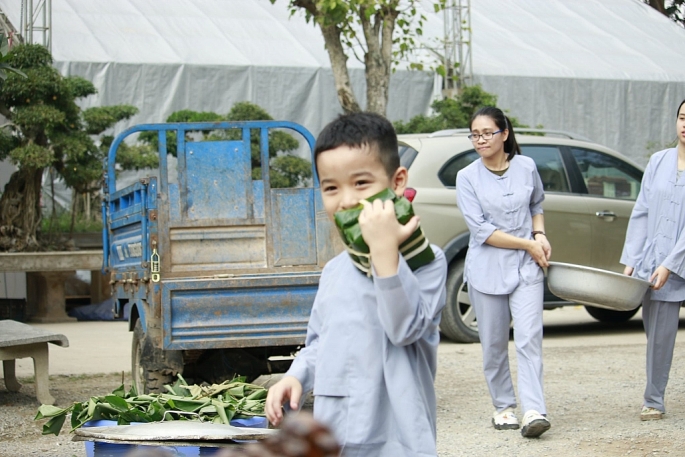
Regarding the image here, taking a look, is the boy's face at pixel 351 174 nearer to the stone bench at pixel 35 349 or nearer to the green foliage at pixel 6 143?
the stone bench at pixel 35 349

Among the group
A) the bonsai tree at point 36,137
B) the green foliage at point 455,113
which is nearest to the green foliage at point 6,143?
the bonsai tree at point 36,137

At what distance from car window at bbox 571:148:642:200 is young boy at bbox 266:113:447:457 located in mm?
7304

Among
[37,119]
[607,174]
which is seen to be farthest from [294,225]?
[37,119]

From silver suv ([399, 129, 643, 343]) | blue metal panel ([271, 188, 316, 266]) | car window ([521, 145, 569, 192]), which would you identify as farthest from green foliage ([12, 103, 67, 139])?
blue metal panel ([271, 188, 316, 266])

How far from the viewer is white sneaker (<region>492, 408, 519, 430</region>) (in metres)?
5.41

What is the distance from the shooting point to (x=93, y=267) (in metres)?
11.6

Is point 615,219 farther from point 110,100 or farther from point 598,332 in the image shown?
point 110,100

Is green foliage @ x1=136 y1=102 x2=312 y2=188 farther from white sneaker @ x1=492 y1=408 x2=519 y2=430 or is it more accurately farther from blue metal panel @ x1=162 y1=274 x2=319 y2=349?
white sneaker @ x1=492 y1=408 x2=519 y2=430

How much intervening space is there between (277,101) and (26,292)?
5488 millimetres

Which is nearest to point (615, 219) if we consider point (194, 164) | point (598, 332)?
point (598, 332)

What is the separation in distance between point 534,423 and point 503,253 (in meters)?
0.96

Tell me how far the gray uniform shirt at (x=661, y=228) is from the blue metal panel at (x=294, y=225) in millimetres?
1974

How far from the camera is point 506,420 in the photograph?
542cm

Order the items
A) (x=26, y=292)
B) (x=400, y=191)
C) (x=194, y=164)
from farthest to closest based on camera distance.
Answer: (x=26, y=292) < (x=194, y=164) < (x=400, y=191)
